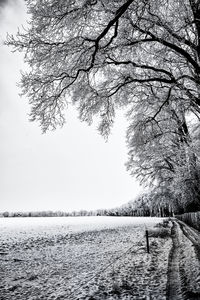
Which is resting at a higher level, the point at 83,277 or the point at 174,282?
the point at 174,282

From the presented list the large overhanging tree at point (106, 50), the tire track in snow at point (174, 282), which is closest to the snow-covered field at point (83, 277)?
the tire track in snow at point (174, 282)

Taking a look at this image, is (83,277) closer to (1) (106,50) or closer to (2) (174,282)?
(2) (174,282)

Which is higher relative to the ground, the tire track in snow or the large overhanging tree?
the large overhanging tree

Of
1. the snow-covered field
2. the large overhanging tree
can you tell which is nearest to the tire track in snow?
the snow-covered field

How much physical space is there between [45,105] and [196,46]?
5.26 meters

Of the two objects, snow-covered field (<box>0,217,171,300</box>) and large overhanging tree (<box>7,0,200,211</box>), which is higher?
large overhanging tree (<box>7,0,200,211</box>)

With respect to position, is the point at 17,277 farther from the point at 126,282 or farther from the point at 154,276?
the point at 154,276

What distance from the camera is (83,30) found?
6.94 metres

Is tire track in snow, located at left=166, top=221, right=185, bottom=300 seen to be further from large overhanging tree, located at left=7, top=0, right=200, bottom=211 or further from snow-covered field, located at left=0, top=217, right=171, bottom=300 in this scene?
large overhanging tree, located at left=7, top=0, right=200, bottom=211

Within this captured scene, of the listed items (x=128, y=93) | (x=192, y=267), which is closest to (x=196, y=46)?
(x=128, y=93)

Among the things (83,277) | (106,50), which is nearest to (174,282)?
(83,277)

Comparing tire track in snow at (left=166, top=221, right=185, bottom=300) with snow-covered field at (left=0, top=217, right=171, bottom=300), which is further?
snow-covered field at (left=0, top=217, right=171, bottom=300)

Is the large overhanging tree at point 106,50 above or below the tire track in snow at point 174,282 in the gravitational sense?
above

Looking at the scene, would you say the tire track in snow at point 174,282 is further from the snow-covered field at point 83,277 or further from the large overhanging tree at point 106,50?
the large overhanging tree at point 106,50
